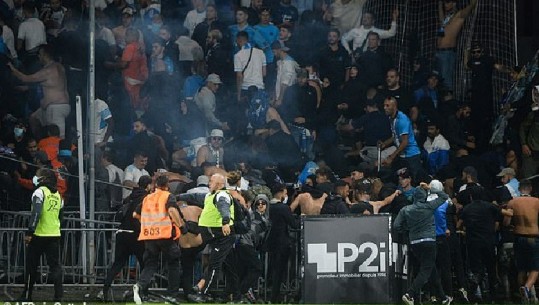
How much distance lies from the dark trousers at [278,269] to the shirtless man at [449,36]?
7.23 metres

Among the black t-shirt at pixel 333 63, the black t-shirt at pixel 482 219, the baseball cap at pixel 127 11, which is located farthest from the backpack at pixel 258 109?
the black t-shirt at pixel 482 219

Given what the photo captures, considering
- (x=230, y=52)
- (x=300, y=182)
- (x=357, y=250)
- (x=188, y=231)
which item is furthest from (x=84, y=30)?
(x=357, y=250)

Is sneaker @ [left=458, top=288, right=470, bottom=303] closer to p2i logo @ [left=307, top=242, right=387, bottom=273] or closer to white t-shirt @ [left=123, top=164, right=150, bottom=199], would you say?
p2i logo @ [left=307, top=242, right=387, bottom=273]

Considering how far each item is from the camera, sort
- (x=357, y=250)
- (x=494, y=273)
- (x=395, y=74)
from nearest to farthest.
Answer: (x=357, y=250) → (x=494, y=273) → (x=395, y=74)

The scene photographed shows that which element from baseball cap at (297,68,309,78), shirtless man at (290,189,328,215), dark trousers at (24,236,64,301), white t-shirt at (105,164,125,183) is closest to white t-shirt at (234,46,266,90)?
baseball cap at (297,68,309,78)

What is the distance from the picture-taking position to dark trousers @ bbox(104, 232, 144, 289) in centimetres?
2020

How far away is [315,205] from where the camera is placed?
21.8 metres

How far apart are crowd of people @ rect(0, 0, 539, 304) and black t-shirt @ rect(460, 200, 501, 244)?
2 cm

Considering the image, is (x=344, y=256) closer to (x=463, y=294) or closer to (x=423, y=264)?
(x=423, y=264)

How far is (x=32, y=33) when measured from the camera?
1046 inches

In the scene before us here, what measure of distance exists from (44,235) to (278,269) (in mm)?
3818

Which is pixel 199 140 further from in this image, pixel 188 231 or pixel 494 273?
pixel 494 273

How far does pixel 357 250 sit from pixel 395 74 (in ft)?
21.0

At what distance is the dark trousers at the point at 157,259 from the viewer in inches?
768
